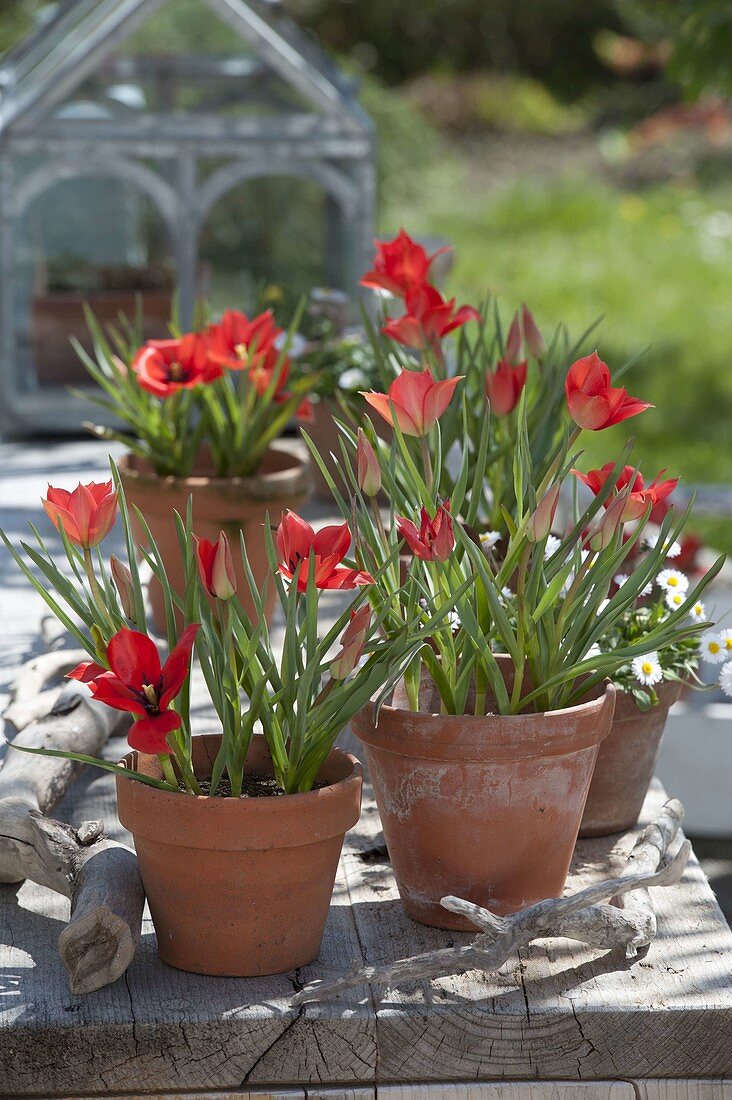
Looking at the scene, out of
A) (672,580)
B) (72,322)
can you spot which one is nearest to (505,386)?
(672,580)

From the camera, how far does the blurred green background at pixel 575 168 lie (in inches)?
239

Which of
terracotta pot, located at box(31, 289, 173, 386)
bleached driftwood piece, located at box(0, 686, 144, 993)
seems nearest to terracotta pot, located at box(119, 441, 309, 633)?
bleached driftwood piece, located at box(0, 686, 144, 993)

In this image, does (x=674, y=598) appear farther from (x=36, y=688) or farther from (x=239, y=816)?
(x=36, y=688)

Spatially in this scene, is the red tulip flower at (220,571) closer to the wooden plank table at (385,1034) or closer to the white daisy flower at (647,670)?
the wooden plank table at (385,1034)

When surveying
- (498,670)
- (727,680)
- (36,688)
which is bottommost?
(36,688)

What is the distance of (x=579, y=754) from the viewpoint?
1572 millimetres

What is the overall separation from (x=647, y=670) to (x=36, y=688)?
979mm

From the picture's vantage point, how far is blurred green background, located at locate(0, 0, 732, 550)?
6.06 m

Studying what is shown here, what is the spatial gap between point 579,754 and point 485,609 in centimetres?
20

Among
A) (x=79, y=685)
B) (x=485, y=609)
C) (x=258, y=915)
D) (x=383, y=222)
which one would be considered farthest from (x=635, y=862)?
(x=383, y=222)

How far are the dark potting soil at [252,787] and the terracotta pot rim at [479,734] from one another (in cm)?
11

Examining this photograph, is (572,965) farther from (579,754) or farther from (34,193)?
(34,193)

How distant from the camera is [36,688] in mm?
2180

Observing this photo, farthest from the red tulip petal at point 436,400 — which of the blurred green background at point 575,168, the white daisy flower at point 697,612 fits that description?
the blurred green background at point 575,168
